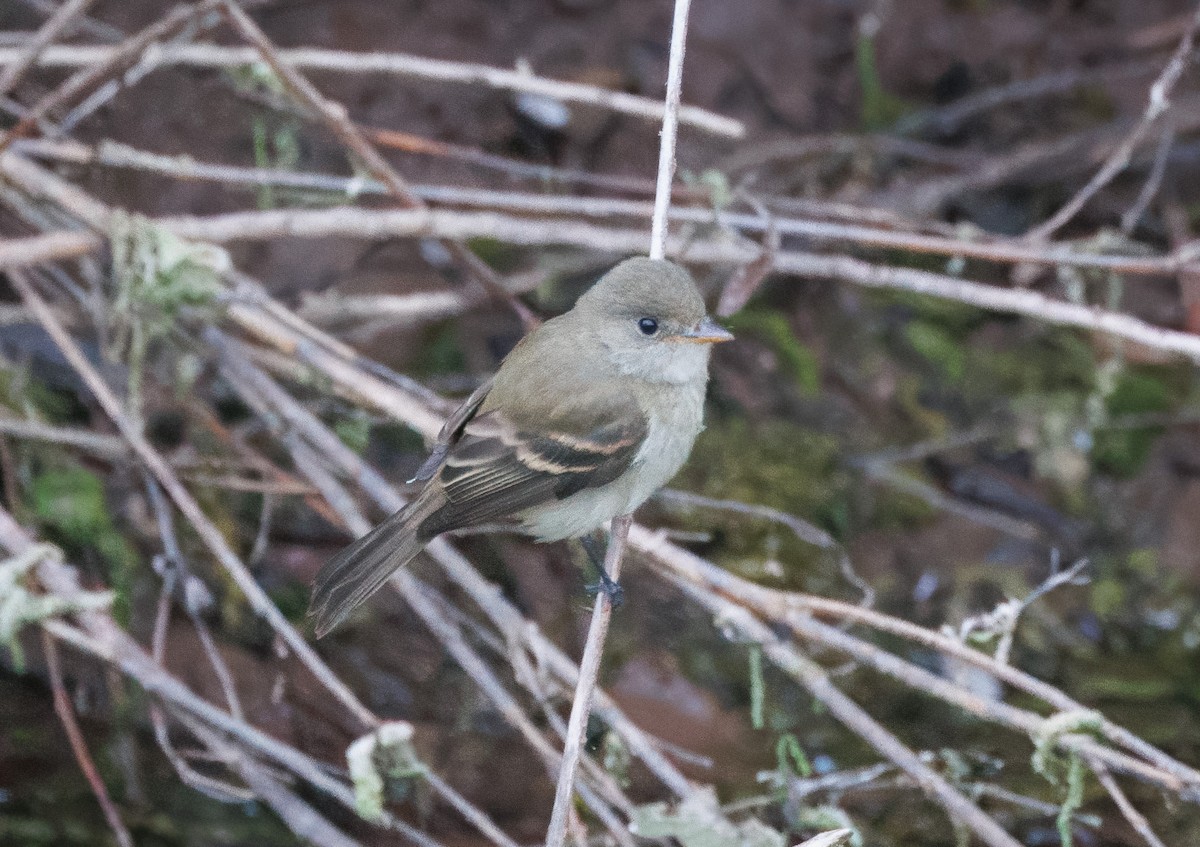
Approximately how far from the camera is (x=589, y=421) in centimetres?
389

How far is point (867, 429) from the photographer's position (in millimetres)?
6098

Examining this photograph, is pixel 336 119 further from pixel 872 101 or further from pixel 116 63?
pixel 872 101

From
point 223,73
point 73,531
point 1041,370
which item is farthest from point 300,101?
point 1041,370

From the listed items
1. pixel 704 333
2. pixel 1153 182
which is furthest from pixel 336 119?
pixel 1153 182

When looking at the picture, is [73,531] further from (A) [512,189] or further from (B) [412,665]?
(A) [512,189]

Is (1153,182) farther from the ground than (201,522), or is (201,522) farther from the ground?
(1153,182)

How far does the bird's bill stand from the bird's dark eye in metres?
0.08

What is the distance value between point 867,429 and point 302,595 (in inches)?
102

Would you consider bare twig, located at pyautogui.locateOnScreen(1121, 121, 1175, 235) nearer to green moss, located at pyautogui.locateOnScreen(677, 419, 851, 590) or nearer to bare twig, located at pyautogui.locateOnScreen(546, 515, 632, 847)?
green moss, located at pyautogui.locateOnScreen(677, 419, 851, 590)

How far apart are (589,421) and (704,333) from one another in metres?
0.41

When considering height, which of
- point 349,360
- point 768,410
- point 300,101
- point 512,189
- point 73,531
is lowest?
point 73,531

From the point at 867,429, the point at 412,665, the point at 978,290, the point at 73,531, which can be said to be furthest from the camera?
the point at 867,429

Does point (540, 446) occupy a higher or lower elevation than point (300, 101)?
lower

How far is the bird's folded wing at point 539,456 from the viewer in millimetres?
3795
